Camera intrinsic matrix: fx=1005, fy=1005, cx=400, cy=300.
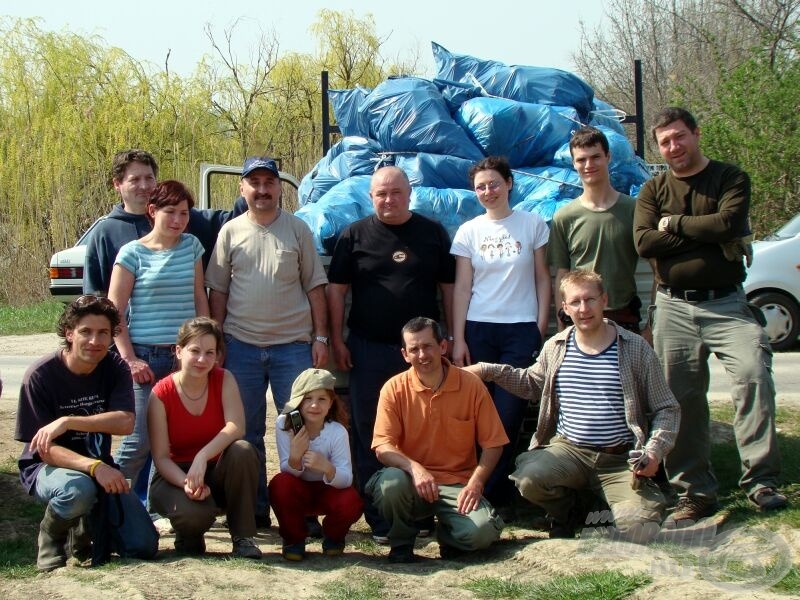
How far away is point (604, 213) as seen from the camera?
550 cm

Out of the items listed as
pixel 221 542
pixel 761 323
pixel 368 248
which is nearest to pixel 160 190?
pixel 368 248

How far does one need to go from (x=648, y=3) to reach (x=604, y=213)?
22598 millimetres

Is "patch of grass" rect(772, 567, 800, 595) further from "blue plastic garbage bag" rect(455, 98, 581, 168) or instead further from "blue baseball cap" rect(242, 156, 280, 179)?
"blue plastic garbage bag" rect(455, 98, 581, 168)

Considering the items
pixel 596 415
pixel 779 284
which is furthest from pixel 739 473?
pixel 779 284

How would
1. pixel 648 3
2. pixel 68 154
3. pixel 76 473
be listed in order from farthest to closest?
pixel 648 3 → pixel 68 154 → pixel 76 473

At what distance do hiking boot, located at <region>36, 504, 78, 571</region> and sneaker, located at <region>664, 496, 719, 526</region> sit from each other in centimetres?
300

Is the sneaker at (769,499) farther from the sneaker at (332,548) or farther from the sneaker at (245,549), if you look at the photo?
the sneaker at (245,549)

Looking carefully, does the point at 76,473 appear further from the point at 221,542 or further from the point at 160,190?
the point at 160,190

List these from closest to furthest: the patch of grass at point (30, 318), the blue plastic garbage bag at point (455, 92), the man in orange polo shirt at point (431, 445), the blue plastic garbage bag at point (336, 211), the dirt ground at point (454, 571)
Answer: the dirt ground at point (454, 571) → the man in orange polo shirt at point (431, 445) → the blue plastic garbage bag at point (336, 211) → the blue plastic garbage bag at point (455, 92) → the patch of grass at point (30, 318)

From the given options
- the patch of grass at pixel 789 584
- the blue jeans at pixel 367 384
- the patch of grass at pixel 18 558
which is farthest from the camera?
the blue jeans at pixel 367 384

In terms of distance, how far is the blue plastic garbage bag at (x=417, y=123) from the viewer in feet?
21.7

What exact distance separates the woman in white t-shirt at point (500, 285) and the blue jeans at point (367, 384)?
14.9 inches

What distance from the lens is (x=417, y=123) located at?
6609 millimetres

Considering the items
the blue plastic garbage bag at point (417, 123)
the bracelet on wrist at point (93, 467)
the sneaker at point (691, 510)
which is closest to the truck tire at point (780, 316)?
the blue plastic garbage bag at point (417, 123)
